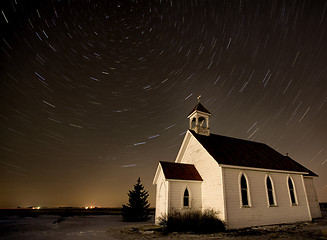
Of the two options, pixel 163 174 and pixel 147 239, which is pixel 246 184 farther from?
pixel 147 239

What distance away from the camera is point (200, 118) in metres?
22.8

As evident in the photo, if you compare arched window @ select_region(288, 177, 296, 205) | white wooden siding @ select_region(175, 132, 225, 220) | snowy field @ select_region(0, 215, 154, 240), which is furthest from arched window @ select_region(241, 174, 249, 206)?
snowy field @ select_region(0, 215, 154, 240)

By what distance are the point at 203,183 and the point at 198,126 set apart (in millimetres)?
6604

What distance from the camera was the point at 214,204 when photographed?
51.0 ft

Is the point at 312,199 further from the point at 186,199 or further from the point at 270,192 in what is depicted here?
the point at 186,199

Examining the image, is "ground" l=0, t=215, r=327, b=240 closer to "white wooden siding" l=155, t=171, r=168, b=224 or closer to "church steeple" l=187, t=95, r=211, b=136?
"white wooden siding" l=155, t=171, r=168, b=224

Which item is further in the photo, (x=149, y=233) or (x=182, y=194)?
(x=182, y=194)

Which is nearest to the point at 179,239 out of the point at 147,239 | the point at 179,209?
the point at 147,239

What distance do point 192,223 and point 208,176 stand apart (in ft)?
13.6

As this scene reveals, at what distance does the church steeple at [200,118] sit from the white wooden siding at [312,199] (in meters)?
14.2

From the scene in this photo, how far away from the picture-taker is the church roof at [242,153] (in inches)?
680

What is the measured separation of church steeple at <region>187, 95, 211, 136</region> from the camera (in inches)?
857

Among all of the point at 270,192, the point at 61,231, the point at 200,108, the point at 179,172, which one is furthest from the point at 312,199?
the point at 61,231

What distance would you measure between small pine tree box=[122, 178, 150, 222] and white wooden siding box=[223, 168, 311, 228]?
1279cm
